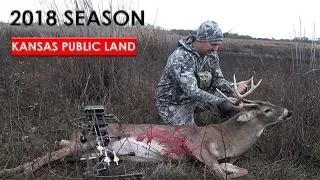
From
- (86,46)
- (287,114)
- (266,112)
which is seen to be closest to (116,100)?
(86,46)

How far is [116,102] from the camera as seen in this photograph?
5.48m

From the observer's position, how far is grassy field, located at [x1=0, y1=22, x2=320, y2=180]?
12.6 ft

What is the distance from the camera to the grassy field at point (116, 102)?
151 inches

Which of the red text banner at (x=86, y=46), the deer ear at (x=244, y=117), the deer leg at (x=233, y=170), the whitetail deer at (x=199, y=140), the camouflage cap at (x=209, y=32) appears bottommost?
the deer leg at (x=233, y=170)

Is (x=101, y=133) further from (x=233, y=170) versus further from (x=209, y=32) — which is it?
(x=209, y=32)

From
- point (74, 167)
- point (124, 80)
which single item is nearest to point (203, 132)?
point (74, 167)

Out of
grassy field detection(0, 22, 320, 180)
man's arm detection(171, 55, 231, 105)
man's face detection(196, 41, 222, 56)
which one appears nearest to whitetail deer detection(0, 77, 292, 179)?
grassy field detection(0, 22, 320, 180)

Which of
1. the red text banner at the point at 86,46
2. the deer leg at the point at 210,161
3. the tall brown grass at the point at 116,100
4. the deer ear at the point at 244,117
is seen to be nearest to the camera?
the deer leg at the point at 210,161

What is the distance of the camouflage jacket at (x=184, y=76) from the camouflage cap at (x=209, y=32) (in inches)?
7.2

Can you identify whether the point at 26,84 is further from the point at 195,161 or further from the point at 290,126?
the point at 290,126

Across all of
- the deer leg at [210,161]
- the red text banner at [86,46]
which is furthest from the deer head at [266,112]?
the red text banner at [86,46]

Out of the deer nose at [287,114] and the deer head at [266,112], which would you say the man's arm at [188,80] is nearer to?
the deer head at [266,112]

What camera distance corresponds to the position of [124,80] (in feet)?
19.1

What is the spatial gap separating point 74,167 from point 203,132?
1.17 m
